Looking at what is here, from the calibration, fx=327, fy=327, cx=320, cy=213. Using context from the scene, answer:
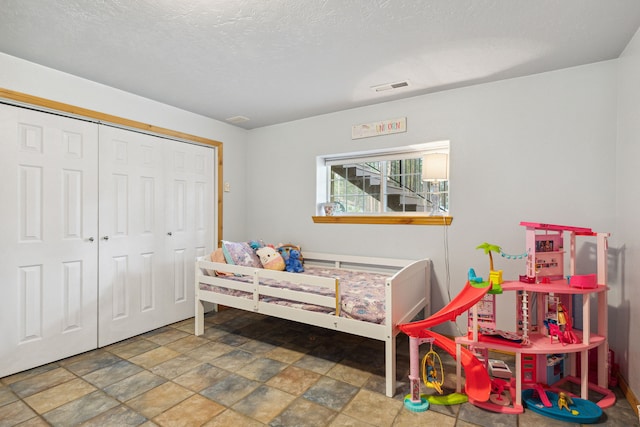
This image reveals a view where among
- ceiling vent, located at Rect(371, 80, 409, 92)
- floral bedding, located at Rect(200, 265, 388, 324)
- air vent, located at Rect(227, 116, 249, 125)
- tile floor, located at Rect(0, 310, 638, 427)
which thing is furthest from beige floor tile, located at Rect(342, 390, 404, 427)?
air vent, located at Rect(227, 116, 249, 125)

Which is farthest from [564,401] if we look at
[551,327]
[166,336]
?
[166,336]

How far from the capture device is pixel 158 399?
1.97 meters

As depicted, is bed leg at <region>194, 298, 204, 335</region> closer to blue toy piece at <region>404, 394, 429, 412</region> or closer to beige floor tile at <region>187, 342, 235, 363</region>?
beige floor tile at <region>187, 342, 235, 363</region>

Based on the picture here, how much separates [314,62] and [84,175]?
6.62 feet

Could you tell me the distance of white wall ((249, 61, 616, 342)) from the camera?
2287 millimetres

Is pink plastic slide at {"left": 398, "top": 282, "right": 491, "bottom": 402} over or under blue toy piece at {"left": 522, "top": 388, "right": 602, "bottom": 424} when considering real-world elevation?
over

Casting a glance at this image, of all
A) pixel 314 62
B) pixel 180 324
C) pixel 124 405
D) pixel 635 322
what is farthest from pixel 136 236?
pixel 635 322

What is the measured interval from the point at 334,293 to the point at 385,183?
1.36 m

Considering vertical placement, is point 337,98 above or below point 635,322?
above

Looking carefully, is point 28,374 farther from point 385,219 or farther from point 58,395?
point 385,219

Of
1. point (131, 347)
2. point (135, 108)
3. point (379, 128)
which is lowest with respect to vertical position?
point (131, 347)

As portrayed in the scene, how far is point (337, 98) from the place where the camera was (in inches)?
118

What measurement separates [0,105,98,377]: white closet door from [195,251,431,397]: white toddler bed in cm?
92

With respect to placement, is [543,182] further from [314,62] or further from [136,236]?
[136,236]
